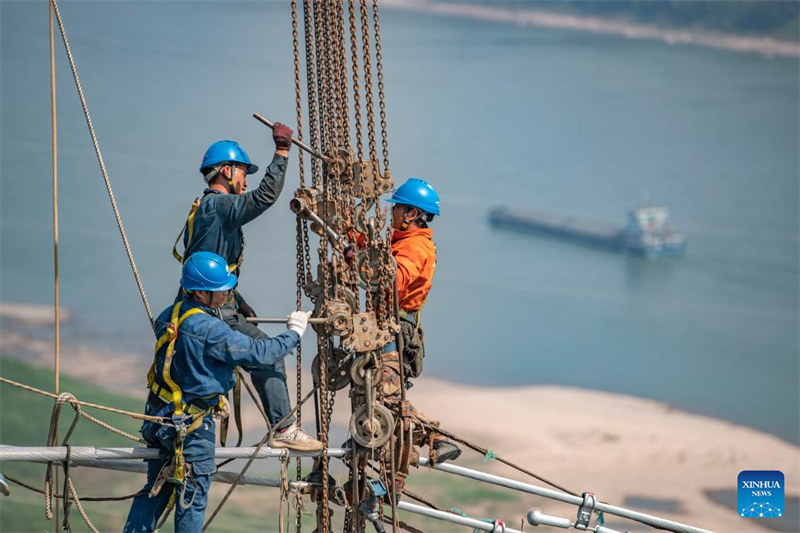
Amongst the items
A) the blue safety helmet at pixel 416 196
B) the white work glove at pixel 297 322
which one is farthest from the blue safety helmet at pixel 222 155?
the white work glove at pixel 297 322

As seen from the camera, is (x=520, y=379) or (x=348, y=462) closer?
(x=348, y=462)

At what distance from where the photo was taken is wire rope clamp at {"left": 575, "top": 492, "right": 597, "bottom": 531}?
28.0 ft

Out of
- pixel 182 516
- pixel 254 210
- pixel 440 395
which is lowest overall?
pixel 182 516

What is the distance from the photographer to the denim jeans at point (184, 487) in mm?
7551

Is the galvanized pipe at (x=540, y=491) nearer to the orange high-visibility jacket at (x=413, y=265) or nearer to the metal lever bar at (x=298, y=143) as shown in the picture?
the orange high-visibility jacket at (x=413, y=265)

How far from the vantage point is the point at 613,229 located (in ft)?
184

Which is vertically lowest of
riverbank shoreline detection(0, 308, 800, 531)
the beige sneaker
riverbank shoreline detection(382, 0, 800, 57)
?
the beige sneaker

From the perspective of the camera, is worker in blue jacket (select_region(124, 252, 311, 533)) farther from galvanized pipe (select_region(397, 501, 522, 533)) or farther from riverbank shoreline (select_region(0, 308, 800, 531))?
riverbank shoreline (select_region(0, 308, 800, 531))

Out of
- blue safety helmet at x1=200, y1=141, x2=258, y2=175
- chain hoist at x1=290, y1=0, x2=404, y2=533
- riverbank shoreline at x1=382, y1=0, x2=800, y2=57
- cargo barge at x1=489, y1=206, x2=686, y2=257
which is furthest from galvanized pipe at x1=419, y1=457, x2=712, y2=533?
riverbank shoreline at x1=382, y1=0, x2=800, y2=57

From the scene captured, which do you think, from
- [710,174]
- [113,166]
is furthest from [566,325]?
[113,166]

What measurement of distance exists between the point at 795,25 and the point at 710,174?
48.7 ft

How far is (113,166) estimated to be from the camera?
189ft

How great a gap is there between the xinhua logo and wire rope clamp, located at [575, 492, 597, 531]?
1.93 meters

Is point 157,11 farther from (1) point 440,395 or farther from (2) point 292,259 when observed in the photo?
(1) point 440,395
